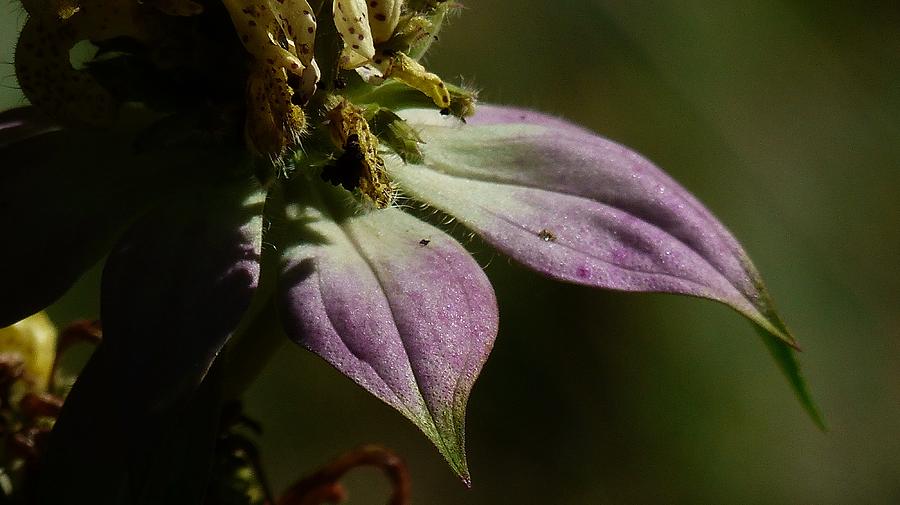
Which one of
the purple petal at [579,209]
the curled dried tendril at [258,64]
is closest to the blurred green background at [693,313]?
the purple petal at [579,209]

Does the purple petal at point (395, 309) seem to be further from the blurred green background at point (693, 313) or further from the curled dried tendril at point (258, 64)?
the blurred green background at point (693, 313)

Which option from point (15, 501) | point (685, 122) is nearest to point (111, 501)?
point (15, 501)

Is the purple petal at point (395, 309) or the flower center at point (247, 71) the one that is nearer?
the purple petal at point (395, 309)

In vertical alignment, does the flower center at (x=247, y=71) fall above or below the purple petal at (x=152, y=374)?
above

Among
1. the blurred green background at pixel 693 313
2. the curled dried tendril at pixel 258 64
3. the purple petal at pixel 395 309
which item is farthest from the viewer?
the blurred green background at pixel 693 313

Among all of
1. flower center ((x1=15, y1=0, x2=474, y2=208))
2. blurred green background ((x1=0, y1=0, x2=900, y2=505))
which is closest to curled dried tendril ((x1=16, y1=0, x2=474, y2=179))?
flower center ((x1=15, y1=0, x2=474, y2=208))
